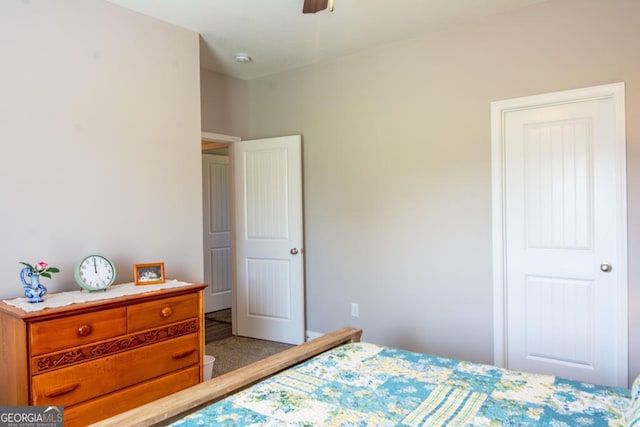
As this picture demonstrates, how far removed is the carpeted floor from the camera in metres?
3.57

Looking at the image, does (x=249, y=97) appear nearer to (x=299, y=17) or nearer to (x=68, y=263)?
(x=299, y=17)

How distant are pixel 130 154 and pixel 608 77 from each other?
10.3 feet

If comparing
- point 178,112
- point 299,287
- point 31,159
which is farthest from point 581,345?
point 31,159

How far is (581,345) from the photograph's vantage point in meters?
2.83

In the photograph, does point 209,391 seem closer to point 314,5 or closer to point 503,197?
point 314,5

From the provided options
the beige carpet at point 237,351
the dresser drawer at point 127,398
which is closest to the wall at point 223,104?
the beige carpet at point 237,351

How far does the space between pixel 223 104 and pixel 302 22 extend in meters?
1.46

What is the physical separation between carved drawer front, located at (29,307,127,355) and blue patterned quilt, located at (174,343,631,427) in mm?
1035

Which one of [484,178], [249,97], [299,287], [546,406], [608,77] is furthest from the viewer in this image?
[249,97]

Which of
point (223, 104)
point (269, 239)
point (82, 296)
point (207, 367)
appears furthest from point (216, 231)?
point (82, 296)

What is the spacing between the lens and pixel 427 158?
3.39 m

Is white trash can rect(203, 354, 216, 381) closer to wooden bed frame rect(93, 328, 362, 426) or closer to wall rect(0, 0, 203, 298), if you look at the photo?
wall rect(0, 0, 203, 298)

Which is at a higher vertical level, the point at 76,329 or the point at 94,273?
the point at 94,273

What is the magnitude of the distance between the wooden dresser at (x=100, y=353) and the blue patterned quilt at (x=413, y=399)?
103 centimetres
